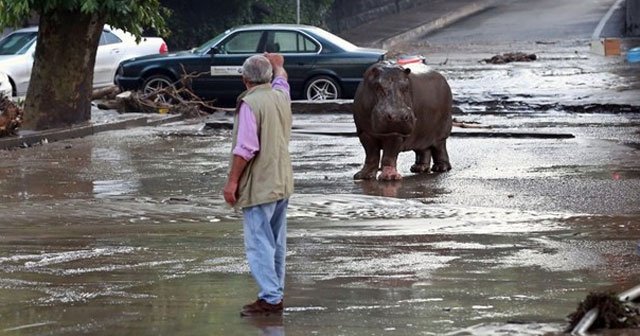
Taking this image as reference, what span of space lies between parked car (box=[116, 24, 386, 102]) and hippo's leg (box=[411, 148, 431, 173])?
30.3 feet

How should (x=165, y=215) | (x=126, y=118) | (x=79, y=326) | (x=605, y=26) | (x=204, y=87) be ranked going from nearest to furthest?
(x=79, y=326), (x=165, y=215), (x=126, y=118), (x=204, y=87), (x=605, y=26)

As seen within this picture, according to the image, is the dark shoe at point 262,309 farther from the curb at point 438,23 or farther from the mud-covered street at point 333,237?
the curb at point 438,23

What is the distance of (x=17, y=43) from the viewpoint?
27.9m

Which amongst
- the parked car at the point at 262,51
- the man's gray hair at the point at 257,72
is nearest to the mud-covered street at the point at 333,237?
the man's gray hair at the point at 257,72

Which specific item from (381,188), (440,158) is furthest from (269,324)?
(440,158)

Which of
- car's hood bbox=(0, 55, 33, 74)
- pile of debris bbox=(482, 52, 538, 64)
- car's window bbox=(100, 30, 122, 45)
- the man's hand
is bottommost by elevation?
pile of debris bbox=(482, 52, 538, 64)

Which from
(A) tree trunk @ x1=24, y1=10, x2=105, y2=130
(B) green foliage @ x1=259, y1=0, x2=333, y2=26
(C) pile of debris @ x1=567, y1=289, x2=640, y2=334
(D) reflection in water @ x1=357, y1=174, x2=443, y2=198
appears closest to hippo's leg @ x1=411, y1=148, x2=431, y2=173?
(D) reflection in water @ x1=357, y1=174, x2=443, y2=198

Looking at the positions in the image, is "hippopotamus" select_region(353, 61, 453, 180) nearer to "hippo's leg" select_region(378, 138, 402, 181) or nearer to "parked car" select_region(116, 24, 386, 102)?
"hippo's leg" select_region(378, 138, 402, 181)

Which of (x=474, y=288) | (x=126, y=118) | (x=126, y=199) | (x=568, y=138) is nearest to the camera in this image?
(x=474, y=288)

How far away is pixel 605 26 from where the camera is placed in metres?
46.2

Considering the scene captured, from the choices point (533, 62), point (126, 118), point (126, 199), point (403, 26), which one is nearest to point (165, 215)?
Result: point (126, 199)

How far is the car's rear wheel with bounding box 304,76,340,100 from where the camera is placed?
988 inches

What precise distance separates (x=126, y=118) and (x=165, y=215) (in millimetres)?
10528

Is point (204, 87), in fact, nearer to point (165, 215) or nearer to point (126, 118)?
point (126, 118)
